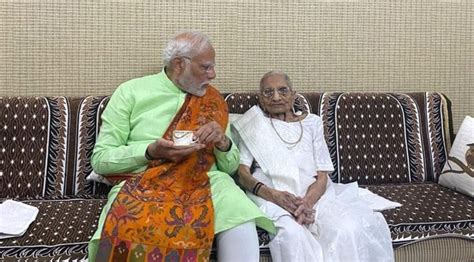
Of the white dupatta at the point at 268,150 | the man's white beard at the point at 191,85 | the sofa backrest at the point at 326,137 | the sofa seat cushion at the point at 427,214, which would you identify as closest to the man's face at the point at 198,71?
the man's white beard at the point at 191,85

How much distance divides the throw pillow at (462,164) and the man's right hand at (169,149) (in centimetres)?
129

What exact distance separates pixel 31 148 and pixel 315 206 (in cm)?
129

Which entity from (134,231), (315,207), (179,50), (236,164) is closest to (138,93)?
(179,50)

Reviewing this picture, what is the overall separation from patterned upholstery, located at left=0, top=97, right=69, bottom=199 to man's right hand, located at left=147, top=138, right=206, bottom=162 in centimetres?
64

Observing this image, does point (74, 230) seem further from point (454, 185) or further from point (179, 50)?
point (454, 185)

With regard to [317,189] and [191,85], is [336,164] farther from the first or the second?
[191,85]

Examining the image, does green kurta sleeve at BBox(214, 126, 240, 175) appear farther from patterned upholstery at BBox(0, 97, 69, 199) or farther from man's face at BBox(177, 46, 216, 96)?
patterned upholstery at BBox(0, 97, 69, 199)

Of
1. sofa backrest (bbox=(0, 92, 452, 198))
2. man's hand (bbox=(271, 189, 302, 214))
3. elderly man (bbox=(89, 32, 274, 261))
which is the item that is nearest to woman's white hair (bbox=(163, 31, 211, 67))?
elderly man (bbox=(89, 32, 274, 261))

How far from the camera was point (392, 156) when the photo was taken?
97.3 inches

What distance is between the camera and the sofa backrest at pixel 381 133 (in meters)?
2.43

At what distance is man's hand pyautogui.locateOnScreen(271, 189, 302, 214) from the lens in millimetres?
1880

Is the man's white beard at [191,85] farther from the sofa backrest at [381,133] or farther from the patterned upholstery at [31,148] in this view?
the patterned upholstery at [31,148]

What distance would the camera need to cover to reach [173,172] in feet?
6.02

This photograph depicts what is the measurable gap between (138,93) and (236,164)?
1.66 feet
